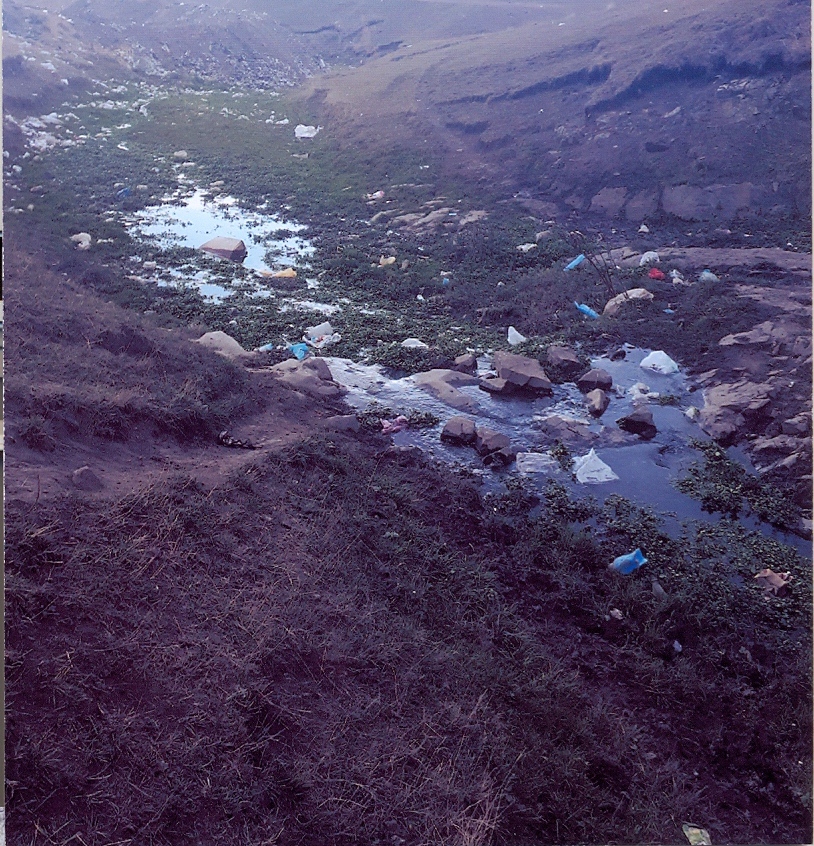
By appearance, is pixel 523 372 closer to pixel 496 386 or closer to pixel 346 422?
pixel 496 386

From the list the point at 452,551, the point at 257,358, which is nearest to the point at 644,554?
the point at 452,551

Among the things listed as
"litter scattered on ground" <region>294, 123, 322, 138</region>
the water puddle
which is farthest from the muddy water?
"litter scattered on ground" <region>294, 123, 322, 138</region>

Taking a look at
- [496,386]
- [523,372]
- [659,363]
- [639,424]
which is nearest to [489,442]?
[496,386]

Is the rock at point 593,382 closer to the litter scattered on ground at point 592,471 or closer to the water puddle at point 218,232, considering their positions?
the litter scattered on ground at point 592,471

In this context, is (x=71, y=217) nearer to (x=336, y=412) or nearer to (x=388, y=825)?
(x=336, y=412)

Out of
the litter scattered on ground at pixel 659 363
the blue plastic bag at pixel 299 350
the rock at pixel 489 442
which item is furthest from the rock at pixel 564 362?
the blue plastic bag at pixel 299 350
